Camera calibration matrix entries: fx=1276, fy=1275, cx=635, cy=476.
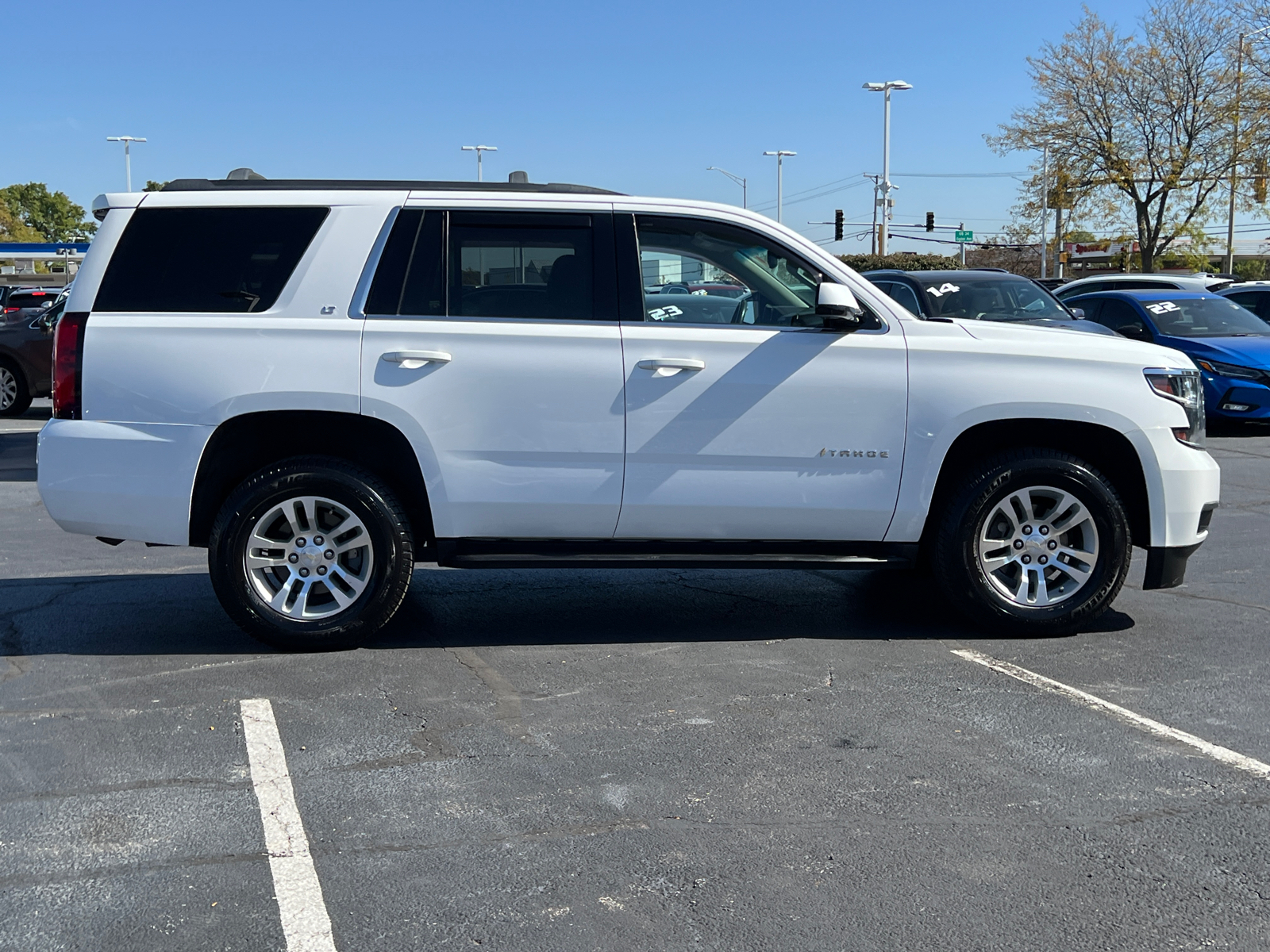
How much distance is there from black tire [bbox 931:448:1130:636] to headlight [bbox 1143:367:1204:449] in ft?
1.41

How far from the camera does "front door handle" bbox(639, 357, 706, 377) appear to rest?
213 inches

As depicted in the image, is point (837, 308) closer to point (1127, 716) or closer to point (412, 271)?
point (412, 271)

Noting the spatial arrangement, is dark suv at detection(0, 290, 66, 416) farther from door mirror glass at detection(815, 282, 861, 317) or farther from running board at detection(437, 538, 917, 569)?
door mirror glass at detection(815, 282, 861, 317)

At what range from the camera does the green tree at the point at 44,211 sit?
118500 mm

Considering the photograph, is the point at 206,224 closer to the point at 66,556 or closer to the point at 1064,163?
the point at 66,556

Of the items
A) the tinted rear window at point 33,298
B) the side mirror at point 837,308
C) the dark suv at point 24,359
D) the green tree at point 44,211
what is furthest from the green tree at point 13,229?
the side mirror at point 837,308

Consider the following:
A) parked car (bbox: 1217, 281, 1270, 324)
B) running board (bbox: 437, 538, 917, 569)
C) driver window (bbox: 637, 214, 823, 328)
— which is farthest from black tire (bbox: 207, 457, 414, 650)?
parked car (bbox: 1217, 281, 1270, 324)

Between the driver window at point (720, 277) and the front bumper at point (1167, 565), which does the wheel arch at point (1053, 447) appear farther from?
the driver window at point (720, 277)

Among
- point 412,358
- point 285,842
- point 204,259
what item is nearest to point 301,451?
point 412,358

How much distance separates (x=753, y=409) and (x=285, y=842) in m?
2.74

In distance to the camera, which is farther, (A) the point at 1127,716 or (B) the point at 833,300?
(B) the point at 833,300

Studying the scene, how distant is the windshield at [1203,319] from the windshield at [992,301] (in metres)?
2.03

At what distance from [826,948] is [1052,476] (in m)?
3.21

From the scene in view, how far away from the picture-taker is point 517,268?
5523 millimetres
